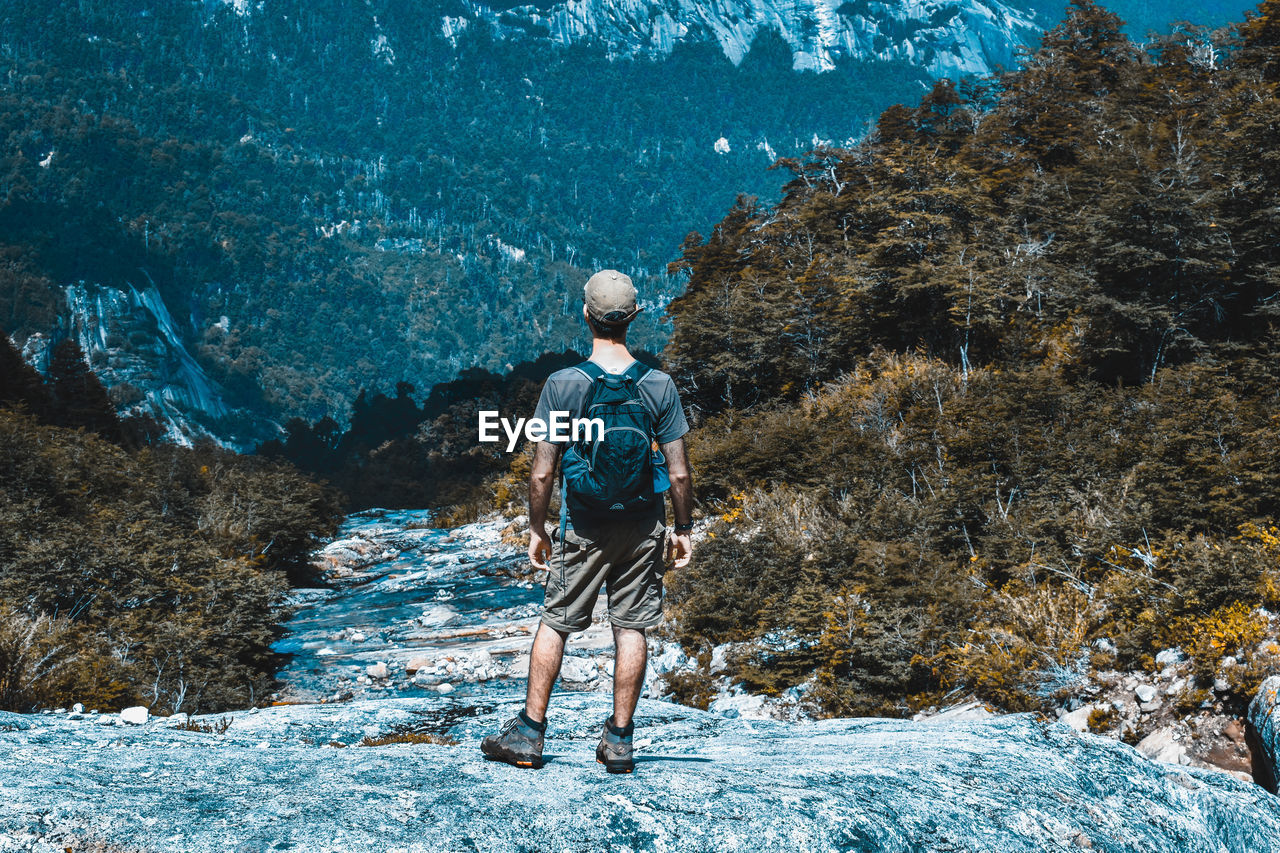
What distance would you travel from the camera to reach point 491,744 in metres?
3.61

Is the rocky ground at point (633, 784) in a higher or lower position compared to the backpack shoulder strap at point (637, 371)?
lower

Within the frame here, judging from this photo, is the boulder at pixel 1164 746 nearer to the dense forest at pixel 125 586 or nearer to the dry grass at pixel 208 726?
the dry grass at pixel 208 726

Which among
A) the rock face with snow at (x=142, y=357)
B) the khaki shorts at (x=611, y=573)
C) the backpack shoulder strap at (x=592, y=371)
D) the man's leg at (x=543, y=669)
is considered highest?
the rock face with snow at (x=142, y=357)

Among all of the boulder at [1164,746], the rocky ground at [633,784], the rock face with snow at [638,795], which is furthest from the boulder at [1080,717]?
the rock face with snow at [638,795]

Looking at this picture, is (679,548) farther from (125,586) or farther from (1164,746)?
(125,586)

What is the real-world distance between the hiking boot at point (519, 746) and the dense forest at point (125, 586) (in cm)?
532

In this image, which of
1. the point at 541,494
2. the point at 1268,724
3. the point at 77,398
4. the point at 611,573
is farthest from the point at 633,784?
the point at 77,398

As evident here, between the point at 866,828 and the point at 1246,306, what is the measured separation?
16064 millimetres

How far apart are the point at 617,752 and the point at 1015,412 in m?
→ 11.7

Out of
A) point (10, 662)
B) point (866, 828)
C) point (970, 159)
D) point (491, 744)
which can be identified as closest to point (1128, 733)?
point (866, 828)

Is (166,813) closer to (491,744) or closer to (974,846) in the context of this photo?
(491,744)

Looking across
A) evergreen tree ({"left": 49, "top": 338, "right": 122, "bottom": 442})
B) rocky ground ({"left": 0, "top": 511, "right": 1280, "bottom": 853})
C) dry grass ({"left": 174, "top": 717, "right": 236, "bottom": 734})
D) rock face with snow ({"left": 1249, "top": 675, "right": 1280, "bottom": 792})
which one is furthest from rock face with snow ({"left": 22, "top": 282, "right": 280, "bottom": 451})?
rock face with snow ({"left": 1249, "top": 675, "right": 1280, "bottom": 792})

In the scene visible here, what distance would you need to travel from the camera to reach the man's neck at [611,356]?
351 cm

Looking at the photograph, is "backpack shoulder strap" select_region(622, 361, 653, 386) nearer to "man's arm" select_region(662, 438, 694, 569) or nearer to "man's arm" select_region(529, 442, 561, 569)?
"man's arm" select_region(662, 438, 694, 569)
